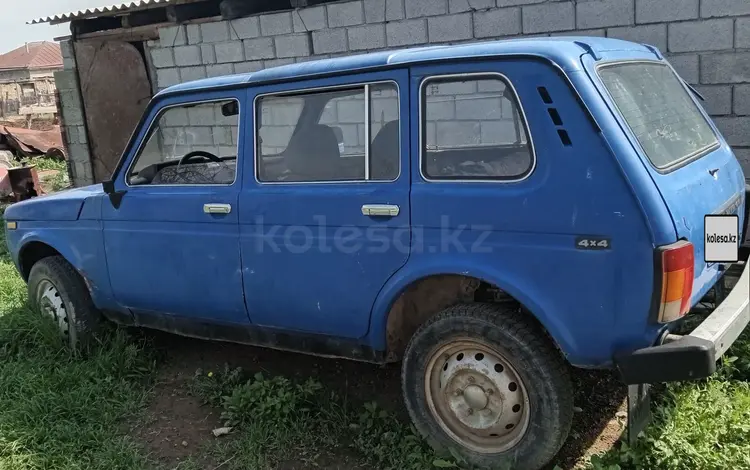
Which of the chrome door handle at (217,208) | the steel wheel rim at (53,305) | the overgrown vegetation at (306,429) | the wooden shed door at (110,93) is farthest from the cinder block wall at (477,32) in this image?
the steel wheel rim at (53,305)

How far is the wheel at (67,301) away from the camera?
464 centimetres

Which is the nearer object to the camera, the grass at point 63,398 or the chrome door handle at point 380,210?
the chrome door handle at point 380,210

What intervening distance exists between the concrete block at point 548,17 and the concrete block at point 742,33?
1.20 metres

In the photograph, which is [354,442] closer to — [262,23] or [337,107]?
[337,107]

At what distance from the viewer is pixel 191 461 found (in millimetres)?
3467

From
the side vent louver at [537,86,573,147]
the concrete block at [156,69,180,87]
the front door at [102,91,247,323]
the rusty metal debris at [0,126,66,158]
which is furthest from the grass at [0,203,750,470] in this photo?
the rusty metal debris at [0,126,66,158]

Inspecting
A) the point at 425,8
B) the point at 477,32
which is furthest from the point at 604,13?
the point at 425,8

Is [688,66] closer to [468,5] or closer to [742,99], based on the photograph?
[742,99]

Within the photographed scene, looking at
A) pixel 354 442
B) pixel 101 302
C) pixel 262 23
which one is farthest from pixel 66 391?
pixel 262 23

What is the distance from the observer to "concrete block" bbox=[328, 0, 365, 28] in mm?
6688

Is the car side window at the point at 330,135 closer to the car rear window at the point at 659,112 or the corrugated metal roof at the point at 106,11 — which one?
the car rear window at the point at 659,112

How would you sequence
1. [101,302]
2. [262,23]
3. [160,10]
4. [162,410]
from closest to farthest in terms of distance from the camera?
[162,410]
[101,302]
[262,23]
[160,10]

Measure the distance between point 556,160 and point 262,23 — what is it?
5545 mm

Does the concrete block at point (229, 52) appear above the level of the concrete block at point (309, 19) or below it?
below
